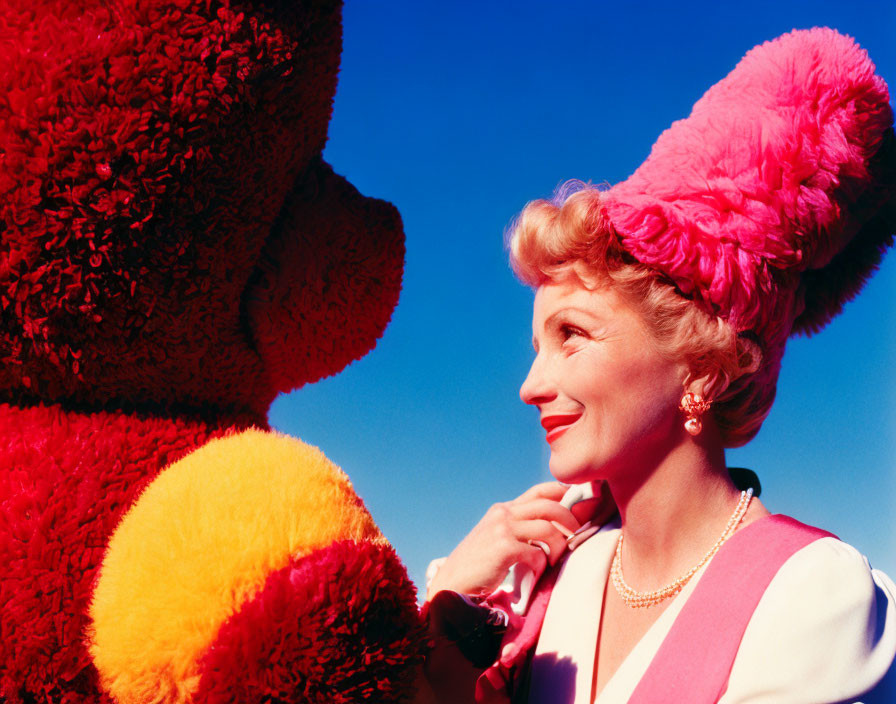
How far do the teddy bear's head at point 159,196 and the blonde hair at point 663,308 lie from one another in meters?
0.43

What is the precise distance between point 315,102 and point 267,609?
0.67 meters

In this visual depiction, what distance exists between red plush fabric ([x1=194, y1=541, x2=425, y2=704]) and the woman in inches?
15.4

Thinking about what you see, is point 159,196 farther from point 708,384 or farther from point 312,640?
point 708,384

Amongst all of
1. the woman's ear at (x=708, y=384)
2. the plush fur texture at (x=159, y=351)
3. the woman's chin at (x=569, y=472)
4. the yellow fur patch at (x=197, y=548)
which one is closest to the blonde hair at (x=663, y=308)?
the woman's ear at (x=708, y=384)

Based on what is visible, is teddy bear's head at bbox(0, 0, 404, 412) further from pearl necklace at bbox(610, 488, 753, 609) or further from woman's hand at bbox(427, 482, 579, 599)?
pearl necklace at bbox(610, 488, 753, 609)

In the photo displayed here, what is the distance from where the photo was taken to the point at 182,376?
3.52ft

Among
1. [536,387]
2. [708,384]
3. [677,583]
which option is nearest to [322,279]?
[536,387]

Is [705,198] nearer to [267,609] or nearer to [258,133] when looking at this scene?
[258,133]

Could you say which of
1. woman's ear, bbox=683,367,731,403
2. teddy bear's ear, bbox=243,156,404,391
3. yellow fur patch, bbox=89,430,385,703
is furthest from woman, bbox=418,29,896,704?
yellow fur patch, bbox=89,430,385,703

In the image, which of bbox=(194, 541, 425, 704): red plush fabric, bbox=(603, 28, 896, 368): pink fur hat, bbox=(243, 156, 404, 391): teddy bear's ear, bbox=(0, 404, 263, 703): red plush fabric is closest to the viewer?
bbox=(194, 541, 425, 704): red plush fabric

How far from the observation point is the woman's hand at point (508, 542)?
140 centimetres

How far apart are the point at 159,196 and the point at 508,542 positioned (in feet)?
2.72

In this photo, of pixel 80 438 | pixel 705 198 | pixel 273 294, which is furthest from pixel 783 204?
pixel 80 438

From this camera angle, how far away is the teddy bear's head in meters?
0.95
